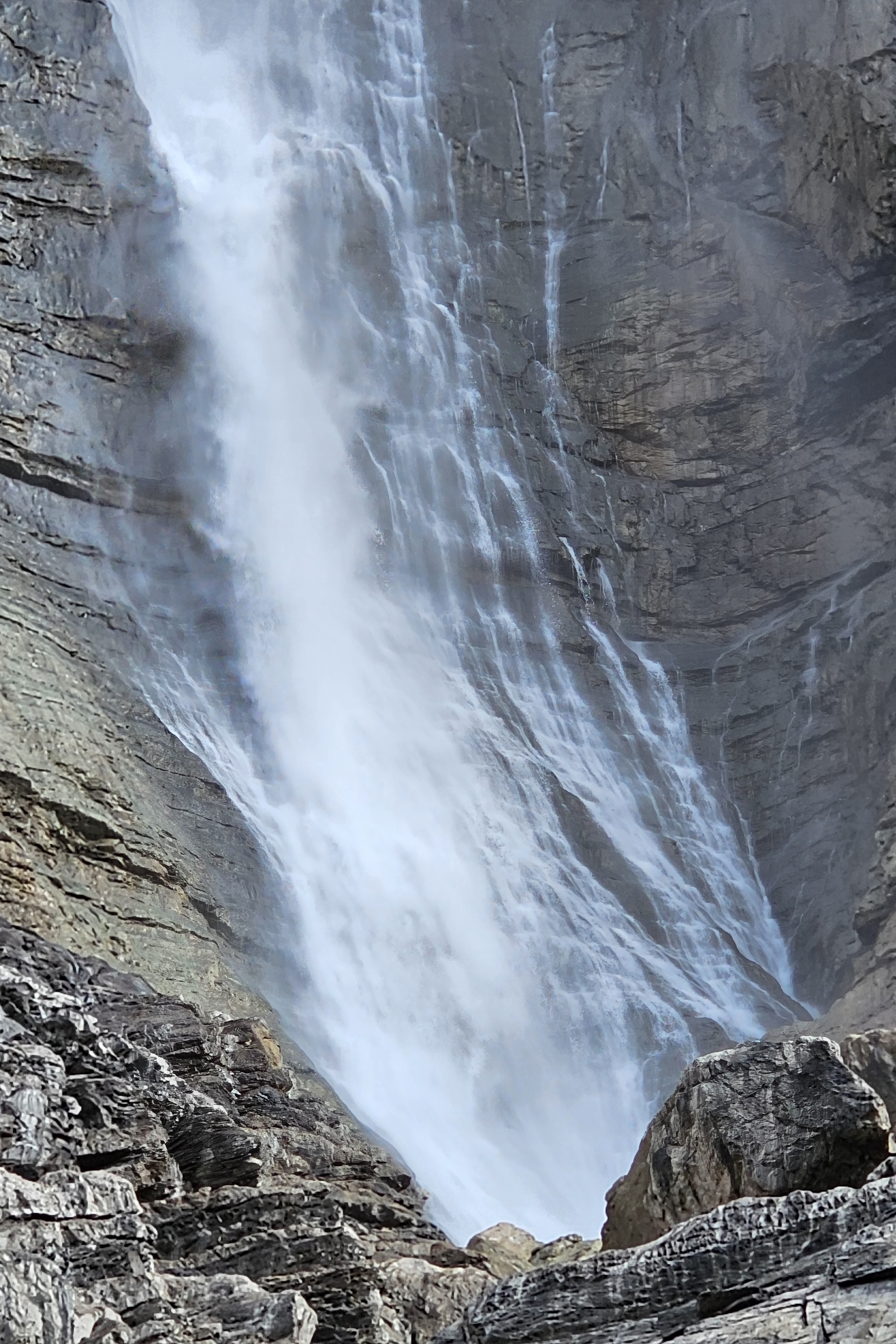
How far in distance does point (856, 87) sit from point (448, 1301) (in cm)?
2627

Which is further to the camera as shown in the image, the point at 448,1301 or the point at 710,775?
the point at 710,775

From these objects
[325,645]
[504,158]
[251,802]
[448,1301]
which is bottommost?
[448,1301]

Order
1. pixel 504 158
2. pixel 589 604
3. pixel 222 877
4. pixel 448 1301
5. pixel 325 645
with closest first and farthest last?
pixel 448 1301, pixel 222 877, pixel 325 645, pixel 589 604, pixel 504 158

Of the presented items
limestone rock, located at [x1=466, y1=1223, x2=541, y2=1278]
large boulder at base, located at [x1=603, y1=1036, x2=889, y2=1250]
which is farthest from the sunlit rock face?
large boulder at base, located at [x1=603, y1=1036, x2=889, y2=1250]

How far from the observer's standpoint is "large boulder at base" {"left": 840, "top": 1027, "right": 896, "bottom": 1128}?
11.0 meters

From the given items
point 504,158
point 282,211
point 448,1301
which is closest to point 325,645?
point 282,211

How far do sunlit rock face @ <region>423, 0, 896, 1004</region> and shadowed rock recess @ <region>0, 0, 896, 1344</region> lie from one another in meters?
0.07

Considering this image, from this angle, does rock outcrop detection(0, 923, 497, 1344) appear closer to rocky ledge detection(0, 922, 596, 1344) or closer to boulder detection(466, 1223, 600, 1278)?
rocky ledge detection(0, 922, 596, 1344)

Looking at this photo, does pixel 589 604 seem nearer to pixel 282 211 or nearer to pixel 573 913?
pixel 573 913

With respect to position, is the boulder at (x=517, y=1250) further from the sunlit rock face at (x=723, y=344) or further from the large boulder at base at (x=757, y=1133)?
the sunlit rock face at (x=723, y=344)

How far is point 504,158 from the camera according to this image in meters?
34.6

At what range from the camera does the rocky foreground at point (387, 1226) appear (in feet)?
24.0

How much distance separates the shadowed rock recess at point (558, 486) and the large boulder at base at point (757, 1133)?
9 centimetres

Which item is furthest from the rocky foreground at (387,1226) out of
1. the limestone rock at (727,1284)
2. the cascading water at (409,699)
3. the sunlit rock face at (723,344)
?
the sunlit rock face at (723,344)
